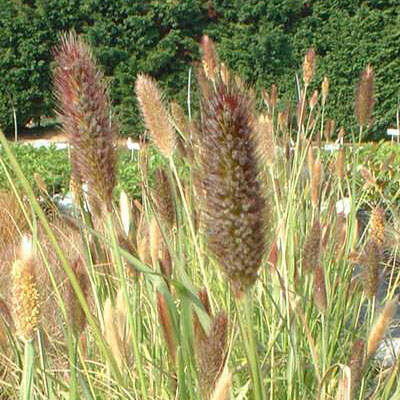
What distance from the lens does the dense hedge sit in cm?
1023

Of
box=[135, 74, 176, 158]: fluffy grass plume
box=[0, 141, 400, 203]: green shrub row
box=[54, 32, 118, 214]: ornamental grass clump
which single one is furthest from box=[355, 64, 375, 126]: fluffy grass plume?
box=[0, 141, 400, 203]: green shrub row

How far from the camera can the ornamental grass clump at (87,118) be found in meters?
1.16

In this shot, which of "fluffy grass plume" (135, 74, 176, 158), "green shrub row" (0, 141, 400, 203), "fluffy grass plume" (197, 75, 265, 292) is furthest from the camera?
"green shrub row" (0, 141, 400, 203)

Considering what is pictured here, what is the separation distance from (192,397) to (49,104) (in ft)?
32.4

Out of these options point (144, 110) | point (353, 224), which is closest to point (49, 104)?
point (353, 224)

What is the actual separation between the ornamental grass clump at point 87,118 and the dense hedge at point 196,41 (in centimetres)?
894

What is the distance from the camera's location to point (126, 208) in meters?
1.76

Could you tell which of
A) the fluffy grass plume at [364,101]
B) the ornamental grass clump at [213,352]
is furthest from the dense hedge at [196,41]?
the ornamental grass clump at [213,352]

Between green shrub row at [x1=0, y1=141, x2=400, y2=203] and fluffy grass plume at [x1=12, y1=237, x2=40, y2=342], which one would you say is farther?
green shrub row at [x1=0, y1=141, x2=400, y2=203]

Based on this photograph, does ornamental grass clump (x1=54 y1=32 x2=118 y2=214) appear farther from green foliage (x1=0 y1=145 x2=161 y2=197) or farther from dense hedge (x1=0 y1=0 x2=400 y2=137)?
dense hedge (x1=0 y1=0 x2=400 y2=137)

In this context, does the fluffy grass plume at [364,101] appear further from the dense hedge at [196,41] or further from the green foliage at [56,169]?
the dense hedge at [196,41]

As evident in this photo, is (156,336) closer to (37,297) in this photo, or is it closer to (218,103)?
(37,297)

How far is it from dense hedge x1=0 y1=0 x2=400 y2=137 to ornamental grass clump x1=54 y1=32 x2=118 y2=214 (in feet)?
29.3

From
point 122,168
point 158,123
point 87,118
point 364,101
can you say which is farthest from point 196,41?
point 87,118
